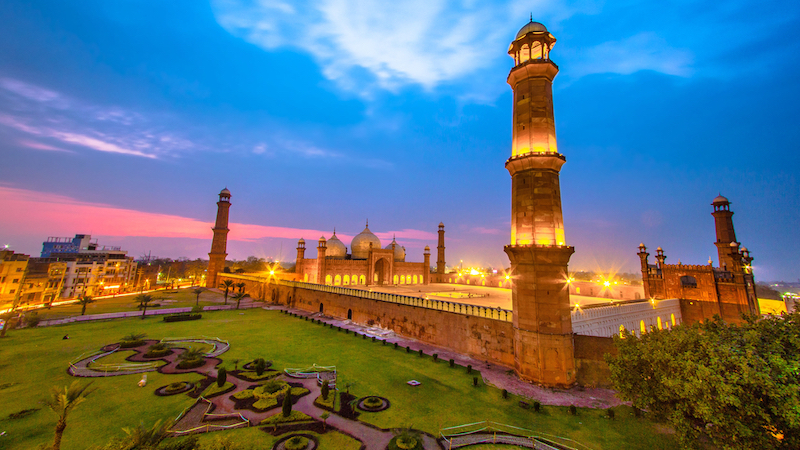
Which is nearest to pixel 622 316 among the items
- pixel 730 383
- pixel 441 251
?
pixel 730 383

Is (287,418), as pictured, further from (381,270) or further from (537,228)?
(381,270)

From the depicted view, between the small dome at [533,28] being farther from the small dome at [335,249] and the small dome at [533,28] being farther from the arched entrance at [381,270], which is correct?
the small dome at [335,249]

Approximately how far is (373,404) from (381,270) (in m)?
38.7

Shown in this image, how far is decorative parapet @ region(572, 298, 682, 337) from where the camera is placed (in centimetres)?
1952

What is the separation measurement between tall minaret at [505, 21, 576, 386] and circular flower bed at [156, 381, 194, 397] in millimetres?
18481

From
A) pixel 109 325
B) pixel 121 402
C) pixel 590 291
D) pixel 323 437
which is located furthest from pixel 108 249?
pixel 590 291

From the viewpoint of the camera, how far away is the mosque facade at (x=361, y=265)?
46688mm

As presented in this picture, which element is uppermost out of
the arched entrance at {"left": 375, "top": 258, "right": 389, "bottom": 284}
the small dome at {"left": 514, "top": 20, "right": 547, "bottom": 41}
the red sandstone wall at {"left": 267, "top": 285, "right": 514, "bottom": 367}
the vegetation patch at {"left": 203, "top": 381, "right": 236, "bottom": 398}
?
the small dome at {"left": 514, "top": 20, "right": 547, "bottom": 41}

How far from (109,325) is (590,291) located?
175ft

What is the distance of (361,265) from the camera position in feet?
164

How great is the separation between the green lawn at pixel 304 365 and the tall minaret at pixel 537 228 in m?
3.14

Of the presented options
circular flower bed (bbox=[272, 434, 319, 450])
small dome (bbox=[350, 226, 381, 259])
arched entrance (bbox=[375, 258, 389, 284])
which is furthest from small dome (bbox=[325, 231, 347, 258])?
circular flower bed (bbox=[272, 434, 319, 450])

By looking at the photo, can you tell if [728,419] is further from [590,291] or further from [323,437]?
[590,291]

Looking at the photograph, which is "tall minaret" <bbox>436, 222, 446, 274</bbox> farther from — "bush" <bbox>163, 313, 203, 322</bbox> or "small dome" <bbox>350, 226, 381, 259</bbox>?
"bush" <bbox>163, 313, 203, 322</bbox>
